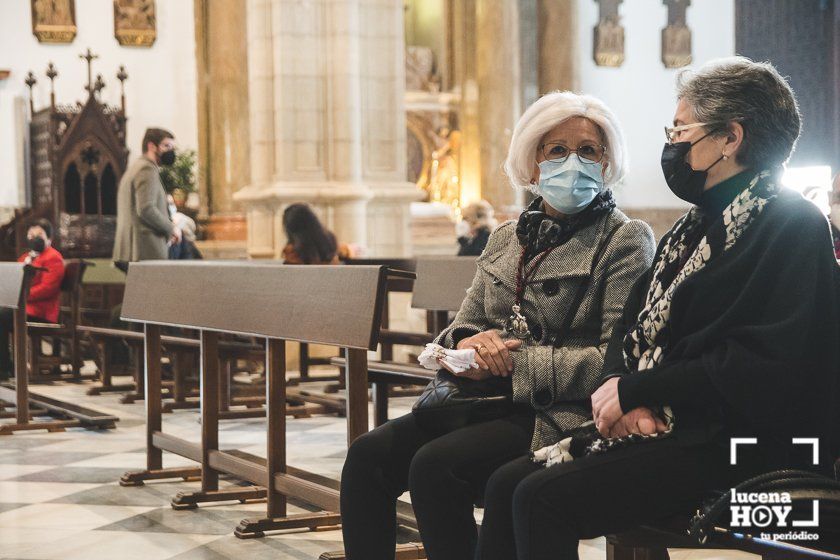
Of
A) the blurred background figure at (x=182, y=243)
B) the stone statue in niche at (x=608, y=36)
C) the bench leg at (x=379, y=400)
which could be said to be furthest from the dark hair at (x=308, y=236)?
the stone statue in niche at (x=608, y=36)

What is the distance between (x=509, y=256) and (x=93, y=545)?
1974mm

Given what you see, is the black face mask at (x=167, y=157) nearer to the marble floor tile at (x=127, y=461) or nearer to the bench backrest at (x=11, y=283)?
the bench backrest at (x=11, y=283)

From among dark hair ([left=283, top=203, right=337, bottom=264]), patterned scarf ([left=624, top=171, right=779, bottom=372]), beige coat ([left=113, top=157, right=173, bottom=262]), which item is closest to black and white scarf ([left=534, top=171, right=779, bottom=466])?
patterned scarf ([left=624, top=171, right=779, bottom=372])

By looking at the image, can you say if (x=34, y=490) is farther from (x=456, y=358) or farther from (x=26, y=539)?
(x=456, y=358)

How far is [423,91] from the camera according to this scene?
54.2ft

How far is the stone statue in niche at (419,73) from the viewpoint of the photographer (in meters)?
16.5

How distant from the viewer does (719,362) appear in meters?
2.47

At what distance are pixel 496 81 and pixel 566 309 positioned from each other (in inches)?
511

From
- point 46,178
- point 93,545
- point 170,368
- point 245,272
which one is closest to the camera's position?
point 93,545

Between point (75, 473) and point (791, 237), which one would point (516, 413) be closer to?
point (791, 237)

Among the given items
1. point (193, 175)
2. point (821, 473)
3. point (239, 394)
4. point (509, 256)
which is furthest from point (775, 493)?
point (193, 175)

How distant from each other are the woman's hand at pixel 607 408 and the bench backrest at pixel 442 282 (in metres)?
2.73

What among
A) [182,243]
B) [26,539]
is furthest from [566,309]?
[182,243]

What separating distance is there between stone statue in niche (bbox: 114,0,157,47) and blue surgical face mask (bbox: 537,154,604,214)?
14.4m
